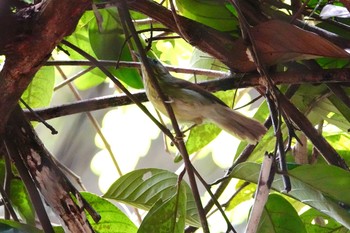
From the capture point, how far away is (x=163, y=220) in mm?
440

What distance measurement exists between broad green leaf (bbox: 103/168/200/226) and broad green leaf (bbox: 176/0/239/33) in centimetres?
14

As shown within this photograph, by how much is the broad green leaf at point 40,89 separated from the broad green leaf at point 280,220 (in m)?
0.30

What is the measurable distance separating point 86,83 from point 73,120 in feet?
1.58

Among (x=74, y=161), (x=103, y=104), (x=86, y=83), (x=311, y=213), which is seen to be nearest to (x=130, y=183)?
(x=103, y=104)

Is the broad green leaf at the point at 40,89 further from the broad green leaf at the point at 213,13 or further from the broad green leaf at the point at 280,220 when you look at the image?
the broad green leaf at the point at 280,220

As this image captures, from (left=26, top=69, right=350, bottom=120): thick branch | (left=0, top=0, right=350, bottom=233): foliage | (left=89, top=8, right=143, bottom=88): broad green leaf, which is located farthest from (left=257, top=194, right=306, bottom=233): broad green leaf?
(left=89, top=8, right=143, bottom=88): broad green leaf

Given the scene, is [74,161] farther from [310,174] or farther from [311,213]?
[310,174]

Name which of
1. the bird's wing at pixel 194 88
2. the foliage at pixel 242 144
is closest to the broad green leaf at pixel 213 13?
the foliage at pixel 242 144

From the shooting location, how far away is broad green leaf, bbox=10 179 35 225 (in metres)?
0.52

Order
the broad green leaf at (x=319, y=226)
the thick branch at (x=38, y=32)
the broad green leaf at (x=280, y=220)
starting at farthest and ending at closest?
the broad green leaf at (x=319, y=226) → the broad green leaf at (x=280, y=220) → the thick branch at (x=38, y=32)

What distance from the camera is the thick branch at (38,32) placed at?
36 cm

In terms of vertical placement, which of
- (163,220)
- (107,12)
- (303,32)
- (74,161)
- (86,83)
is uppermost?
(74,161)

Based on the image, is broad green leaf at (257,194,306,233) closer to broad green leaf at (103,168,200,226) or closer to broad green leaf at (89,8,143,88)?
broad green leaf at (103,168,200,226)

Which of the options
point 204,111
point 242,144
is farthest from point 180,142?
point 242,144
